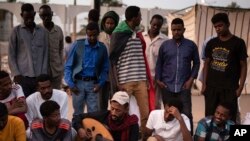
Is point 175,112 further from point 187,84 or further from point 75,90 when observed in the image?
point 75,90

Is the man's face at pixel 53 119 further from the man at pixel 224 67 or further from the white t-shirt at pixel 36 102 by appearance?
the man at pixel 224 67

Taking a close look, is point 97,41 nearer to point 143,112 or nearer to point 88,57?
point 88,57

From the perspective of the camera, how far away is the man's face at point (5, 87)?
449cm

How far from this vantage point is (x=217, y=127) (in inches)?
187

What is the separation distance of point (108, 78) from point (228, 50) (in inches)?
60.5

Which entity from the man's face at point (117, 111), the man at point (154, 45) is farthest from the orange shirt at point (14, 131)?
the man at point (154, 45)

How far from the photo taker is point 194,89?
1155 centimetres

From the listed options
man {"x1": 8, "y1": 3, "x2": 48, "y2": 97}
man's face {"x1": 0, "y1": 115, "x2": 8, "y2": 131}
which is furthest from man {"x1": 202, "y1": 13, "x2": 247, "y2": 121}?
man's face {"x1": 0, "y1": 115, "x2": 8, "y2": 131}

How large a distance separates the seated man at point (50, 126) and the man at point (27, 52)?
1115mm

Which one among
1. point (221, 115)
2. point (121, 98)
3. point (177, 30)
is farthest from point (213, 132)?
point (177, 30)

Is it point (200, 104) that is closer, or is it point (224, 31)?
point (224, 31)

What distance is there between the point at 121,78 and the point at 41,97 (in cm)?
102

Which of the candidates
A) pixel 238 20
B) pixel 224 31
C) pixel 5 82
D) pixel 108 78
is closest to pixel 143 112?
pixel 108 78

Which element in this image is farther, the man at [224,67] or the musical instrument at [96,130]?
the man at [224,67]
